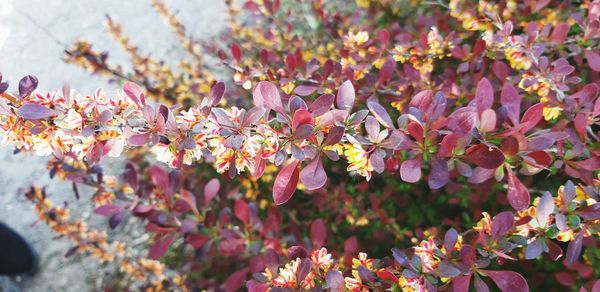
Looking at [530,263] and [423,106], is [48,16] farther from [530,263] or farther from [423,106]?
[530,263]

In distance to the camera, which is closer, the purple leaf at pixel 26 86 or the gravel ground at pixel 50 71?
the purple leaf at pixel 26 86

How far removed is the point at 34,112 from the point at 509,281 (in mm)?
927

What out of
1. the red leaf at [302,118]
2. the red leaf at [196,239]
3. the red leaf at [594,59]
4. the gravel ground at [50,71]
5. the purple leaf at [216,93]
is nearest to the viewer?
the red leaf at [302,118]

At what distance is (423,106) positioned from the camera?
94cm

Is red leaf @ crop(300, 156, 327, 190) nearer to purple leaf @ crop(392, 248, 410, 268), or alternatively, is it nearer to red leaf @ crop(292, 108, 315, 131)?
red leaf @ crop(292, 108, 315, 131)

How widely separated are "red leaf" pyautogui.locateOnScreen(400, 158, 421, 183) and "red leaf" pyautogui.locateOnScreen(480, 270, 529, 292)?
0.83ft

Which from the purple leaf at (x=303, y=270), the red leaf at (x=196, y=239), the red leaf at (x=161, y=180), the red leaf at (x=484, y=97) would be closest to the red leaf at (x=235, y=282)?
the red leaf at (x=196, y=239)

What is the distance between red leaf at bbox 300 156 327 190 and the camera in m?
0.83

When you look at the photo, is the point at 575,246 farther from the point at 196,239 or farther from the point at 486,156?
the point at 196,239

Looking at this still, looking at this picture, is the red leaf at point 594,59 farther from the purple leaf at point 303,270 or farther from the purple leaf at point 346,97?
the purple leaf at point 303,270

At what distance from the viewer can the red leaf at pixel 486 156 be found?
0.82 meters

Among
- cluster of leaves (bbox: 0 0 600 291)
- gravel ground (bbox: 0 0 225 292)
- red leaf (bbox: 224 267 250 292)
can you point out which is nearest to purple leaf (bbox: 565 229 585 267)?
cluster of leaves (bbox: 0 0 600 291)

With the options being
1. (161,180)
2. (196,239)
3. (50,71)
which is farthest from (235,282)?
(50,71)

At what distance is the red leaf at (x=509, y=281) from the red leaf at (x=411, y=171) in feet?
0.83
